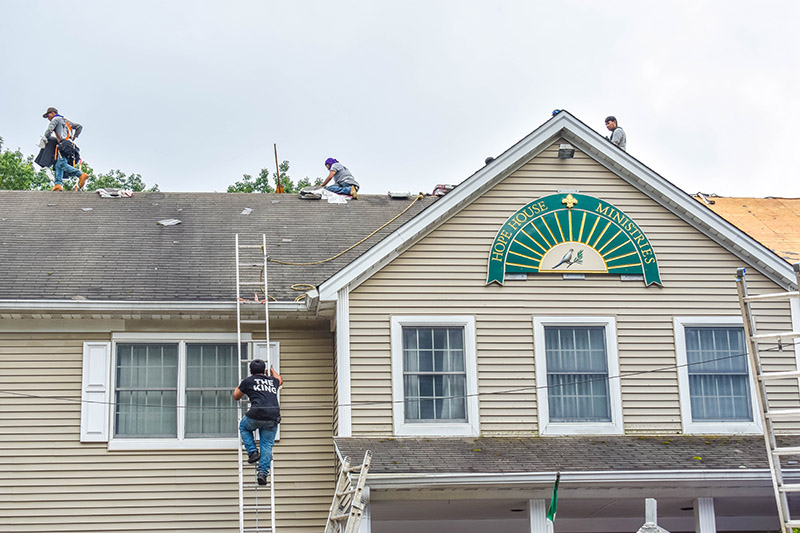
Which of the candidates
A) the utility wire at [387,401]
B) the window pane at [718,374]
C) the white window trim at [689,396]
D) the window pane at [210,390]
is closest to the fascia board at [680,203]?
the white window trim at [689,396]

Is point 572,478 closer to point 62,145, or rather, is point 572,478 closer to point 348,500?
point 348,500

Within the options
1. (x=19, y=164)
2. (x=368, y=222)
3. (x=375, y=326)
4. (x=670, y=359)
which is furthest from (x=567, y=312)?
(x=19, y=164)

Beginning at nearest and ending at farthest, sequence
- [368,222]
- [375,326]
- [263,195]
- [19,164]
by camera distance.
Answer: [375,326] → [368,222] → [263,195] → [19,164]

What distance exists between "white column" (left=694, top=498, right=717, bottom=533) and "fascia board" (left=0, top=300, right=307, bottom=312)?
19.4 ft

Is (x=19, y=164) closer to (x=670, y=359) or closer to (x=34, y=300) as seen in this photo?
(x=34, y=300)

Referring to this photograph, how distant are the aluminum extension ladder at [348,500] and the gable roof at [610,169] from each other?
109 inches

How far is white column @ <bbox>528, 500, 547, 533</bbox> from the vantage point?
502 inches

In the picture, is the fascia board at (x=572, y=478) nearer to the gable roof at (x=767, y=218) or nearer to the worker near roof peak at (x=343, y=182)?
the gable roof at (x=767, y=218)

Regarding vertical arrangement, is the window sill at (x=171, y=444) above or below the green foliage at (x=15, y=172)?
below

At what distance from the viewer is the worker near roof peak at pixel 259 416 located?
12.6 meters

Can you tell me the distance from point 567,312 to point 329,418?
3507mm

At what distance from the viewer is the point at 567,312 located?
14.1m

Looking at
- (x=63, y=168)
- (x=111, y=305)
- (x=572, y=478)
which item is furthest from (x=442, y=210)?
(x=63, y=168)

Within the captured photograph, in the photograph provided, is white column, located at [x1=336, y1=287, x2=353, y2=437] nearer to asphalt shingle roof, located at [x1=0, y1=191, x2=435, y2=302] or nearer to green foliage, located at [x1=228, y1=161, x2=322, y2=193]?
asphalt shingle roof, located at [x1=0, y1=191, x2=435, y2=302]
